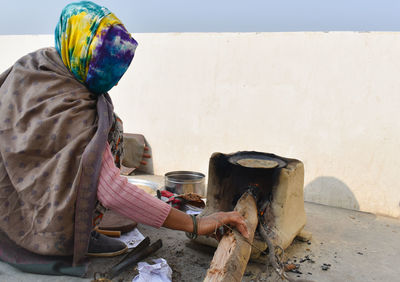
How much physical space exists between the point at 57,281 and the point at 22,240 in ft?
1.13

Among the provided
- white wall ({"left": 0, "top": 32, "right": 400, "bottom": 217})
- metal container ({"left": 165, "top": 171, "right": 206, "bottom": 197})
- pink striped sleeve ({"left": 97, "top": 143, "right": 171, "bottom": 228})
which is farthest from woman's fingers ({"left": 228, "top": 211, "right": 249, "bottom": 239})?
white wall ({"left": 0, "top": 32, "right": 400, "bottom": 217})

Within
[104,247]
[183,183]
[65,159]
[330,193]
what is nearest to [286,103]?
[330,193]

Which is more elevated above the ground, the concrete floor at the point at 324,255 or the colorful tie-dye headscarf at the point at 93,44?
the colorful tie-dye headscarf at the point at 93,44

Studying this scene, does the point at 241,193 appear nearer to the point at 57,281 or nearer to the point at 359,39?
the point at 57,281

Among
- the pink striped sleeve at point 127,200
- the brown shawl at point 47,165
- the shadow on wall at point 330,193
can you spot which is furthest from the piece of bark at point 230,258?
the shadow on wall at point 330,193

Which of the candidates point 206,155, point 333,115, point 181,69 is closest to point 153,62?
point 181,69

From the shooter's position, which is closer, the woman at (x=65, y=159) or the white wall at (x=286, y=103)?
the woman at (x=65, y=159)

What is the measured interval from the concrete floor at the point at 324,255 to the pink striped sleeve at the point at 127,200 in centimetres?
62

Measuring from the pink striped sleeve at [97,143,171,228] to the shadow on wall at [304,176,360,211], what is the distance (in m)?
2.68

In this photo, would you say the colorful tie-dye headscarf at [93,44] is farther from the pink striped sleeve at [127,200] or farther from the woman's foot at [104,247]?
the woman's foot at [104,247]

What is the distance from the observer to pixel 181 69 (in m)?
4.80

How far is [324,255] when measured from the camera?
8.80ft

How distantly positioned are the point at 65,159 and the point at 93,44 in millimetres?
639

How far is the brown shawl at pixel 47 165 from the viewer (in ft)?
5.89
